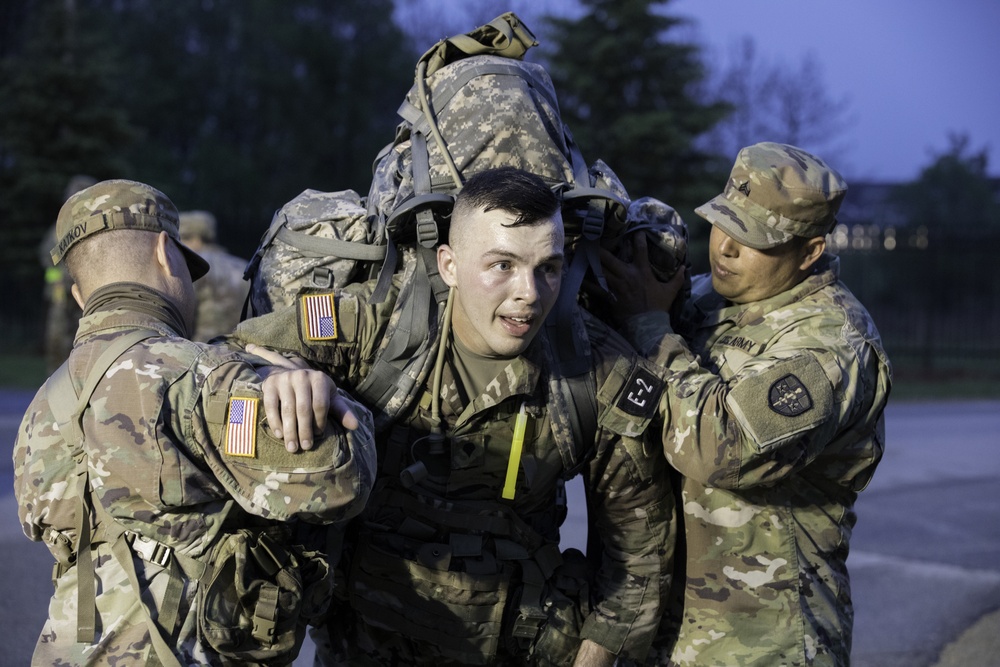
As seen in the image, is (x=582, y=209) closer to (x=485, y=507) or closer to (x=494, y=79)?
(x=494, y=79)

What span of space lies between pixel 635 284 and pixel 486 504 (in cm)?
87

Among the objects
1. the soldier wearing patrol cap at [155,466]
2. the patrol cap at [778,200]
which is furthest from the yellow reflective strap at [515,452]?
the patrol cap at [778,200]

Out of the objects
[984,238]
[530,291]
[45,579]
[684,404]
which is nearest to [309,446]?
[530,291]

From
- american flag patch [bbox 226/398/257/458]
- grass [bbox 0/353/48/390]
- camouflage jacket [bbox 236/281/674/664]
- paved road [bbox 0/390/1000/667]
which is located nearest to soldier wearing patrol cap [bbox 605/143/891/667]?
camouflage jacket [bbox 236/281/674/664]

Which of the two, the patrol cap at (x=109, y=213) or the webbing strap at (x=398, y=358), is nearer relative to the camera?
the patrol cap at (x=109, y=213)

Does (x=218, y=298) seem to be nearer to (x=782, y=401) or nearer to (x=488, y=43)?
(x=488, y=43)

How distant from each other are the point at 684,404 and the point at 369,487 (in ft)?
3.42

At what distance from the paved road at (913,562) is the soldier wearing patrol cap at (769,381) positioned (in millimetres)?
2469

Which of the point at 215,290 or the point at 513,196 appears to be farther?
the point at 215,290

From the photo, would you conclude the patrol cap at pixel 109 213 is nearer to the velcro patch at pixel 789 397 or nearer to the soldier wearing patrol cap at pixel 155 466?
the soldier wearing patrol cap at pixel 155 466

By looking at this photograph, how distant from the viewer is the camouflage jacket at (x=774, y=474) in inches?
120

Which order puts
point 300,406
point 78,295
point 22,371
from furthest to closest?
point 22,371
point 78,295
point 300,406

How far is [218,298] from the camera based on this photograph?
348 inches

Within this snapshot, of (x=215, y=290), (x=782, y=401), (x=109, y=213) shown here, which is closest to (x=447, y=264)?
(x=109, y=213)
